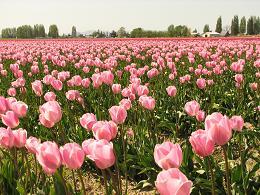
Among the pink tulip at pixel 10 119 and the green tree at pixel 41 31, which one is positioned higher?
the green tree at pixel 41 31

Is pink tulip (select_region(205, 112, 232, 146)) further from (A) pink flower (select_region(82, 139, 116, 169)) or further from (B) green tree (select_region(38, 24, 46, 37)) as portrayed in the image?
(B) green tree (select_region(38, 24, 46, 37))

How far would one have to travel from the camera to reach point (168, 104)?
20.5 feet

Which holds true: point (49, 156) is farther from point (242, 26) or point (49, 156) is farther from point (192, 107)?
point (242, 26)

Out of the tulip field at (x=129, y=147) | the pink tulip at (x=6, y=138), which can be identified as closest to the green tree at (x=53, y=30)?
the tulip field at (x=129, y=147)

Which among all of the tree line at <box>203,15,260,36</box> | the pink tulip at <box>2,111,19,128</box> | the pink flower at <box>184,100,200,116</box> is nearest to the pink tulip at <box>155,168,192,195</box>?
the pink tulip at <box>2,111,19,128</box>

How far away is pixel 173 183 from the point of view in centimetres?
139

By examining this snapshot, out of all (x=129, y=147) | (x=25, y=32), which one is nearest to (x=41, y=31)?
(x=25, y=32)

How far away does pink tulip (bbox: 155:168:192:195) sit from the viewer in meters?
1.38

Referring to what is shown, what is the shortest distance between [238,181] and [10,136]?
2092 millimetres

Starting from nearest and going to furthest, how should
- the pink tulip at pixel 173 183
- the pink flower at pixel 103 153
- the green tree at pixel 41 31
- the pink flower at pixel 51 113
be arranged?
the pink tulip at pixel 173 183, the pink flower at pixel 103 153, the pink flower at pixel 51 113, the green tree at pixel 41 31

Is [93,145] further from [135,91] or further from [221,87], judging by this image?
[221,87]

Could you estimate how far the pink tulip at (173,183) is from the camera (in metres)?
1.38

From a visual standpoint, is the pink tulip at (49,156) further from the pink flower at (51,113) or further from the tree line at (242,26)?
the tree line at (242,26)

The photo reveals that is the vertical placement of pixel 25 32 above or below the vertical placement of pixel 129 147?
above
